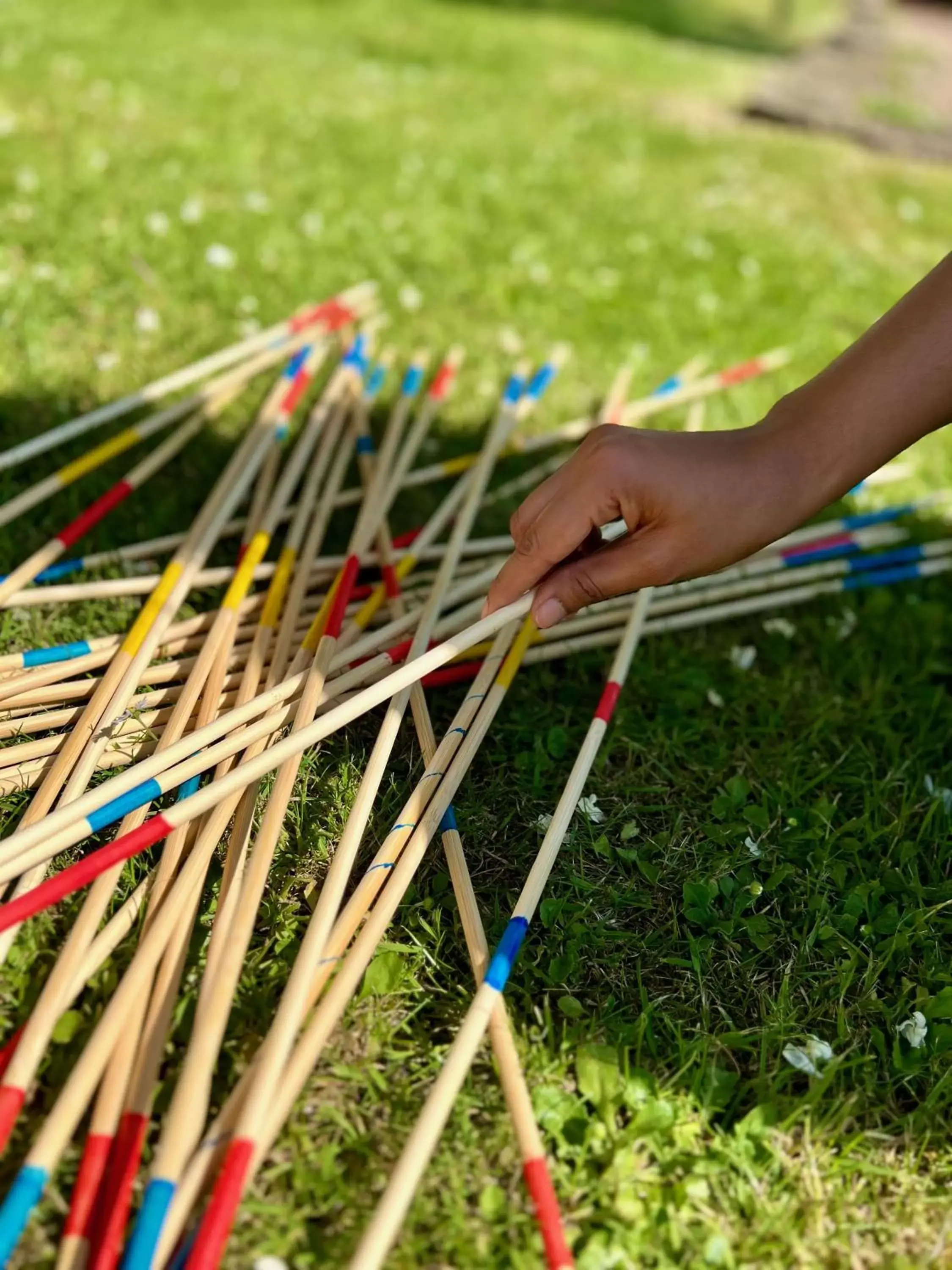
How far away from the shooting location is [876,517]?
9.54 feet

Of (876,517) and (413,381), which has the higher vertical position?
(413,381)

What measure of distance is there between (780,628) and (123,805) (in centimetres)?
158

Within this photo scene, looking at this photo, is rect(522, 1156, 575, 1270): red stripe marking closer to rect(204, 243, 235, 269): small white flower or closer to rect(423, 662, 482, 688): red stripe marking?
rect(423, 662, 482, 688): red stripe marking

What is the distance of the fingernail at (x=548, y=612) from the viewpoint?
178 centimetres

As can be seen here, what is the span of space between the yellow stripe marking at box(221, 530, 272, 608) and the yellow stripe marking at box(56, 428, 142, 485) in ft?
1.59

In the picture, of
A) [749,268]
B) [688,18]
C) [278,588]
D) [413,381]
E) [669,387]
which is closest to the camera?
[278,588]

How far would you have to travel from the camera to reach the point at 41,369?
3105 millimetres

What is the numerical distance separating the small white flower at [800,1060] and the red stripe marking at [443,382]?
1.98 m

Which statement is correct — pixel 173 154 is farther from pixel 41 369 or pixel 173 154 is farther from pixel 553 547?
pixel 553 547

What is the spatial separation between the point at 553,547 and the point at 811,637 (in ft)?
3.72

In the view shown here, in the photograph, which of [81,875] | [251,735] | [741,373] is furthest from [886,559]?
[81,875]

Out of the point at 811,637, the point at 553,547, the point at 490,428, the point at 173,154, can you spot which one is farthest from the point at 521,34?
the point at 553,547

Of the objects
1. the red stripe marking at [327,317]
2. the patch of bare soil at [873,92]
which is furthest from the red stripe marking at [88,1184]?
the patch of bare soil at [873,92]

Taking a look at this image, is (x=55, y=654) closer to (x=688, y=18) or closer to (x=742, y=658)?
(x=742, y=658)
